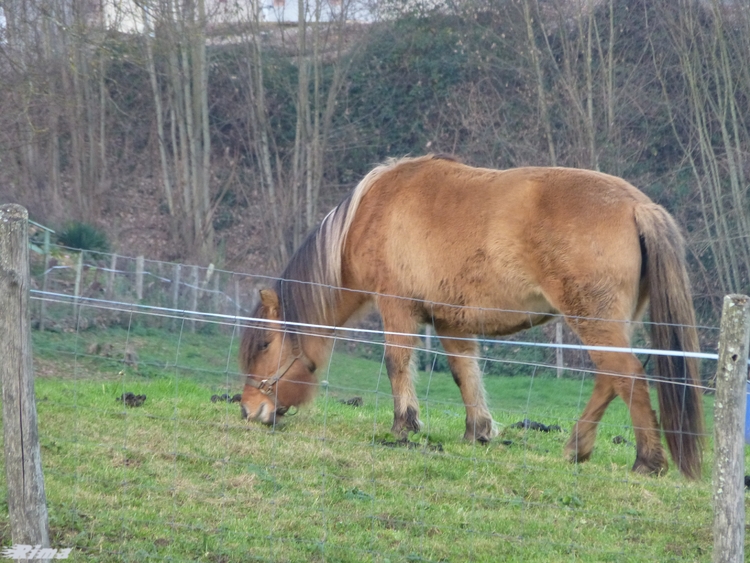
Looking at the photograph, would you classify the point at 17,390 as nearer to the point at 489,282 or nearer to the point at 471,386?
the point at 489,282

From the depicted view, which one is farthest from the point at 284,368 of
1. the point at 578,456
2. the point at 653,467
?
the point at 653,467

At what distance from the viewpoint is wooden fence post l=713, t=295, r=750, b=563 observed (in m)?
2.74

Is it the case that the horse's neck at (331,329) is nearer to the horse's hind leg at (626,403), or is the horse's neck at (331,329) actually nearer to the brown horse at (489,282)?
the brown horse at (489,282)

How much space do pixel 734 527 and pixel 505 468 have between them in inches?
90.2

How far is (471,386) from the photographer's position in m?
6.19

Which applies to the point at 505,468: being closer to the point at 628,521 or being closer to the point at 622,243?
the point at 628,521

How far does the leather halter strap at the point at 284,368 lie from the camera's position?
6.01m

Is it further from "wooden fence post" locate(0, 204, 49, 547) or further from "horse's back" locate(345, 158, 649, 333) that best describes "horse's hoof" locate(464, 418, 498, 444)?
"wooden fence post" locate(0, 204, 49, 547)

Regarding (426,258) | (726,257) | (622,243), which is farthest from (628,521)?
(726,257)

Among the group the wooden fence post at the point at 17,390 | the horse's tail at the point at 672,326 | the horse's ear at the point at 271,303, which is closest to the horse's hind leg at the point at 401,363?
the horse's ear at the point at 271,303

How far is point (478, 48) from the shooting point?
18.7 metres

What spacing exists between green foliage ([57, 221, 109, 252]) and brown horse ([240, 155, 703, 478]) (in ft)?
27.5

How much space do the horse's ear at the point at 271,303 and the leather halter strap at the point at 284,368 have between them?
10.0 inches

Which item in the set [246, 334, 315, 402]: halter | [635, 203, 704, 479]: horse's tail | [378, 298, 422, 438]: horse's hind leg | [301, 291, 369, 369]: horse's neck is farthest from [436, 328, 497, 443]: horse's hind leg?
[635, 203, 704, 479]: horse's tail
